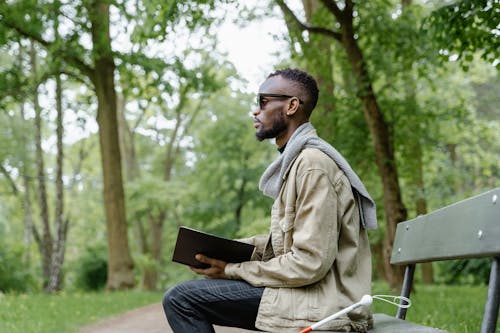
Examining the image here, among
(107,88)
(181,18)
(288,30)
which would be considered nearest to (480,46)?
(181,18)

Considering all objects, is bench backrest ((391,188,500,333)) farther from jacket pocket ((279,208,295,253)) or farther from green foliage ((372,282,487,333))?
green foliage ((372,282,487,333))

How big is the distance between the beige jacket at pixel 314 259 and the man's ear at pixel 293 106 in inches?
12.0

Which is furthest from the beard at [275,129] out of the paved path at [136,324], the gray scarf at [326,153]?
the paved path at [136,324]

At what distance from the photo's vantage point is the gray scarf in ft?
10.4

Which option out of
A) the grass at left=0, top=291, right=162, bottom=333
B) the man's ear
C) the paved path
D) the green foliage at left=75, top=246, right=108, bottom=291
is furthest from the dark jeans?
the green foliage at left=75, top=246, right=108, bottom=291

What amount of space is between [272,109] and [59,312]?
7551 mm

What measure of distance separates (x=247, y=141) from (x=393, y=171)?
42.6 ft

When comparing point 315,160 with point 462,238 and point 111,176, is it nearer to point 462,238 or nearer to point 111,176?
point 462,238

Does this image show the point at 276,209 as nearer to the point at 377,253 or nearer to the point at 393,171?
→ the point at 393,171

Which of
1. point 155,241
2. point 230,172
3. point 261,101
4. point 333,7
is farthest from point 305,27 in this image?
point 155,241

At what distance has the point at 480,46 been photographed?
28.0 ft

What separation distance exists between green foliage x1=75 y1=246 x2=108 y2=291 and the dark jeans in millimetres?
18587

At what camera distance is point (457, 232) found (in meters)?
3.10

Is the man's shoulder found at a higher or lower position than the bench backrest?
higher
